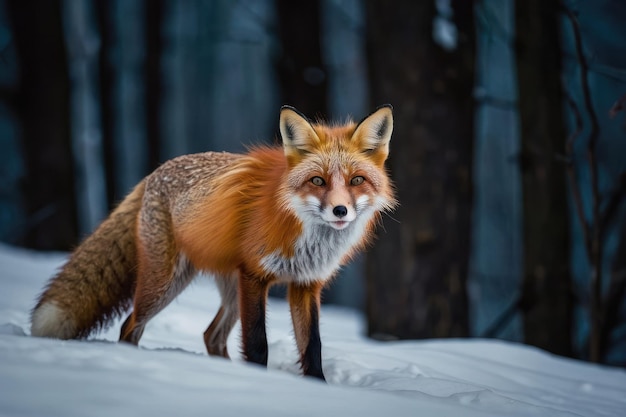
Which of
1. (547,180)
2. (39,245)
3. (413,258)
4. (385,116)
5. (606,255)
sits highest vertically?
(385,116)

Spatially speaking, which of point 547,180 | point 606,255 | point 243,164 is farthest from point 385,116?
point 606,255

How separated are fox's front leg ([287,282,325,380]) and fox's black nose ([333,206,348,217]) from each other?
636 mm

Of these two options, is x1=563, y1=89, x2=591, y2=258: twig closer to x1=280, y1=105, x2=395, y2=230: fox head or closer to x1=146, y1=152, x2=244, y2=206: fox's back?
x1=280, y1=105, x2=395, y2=230: fox head

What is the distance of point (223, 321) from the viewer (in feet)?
13.3

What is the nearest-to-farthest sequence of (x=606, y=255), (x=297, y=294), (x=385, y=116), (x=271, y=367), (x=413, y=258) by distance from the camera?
1. (x=385, y=116)
2. (x=297, y=294)
3. (x=271, y=367)
4. (x=413, y=258)
5. (x=606, y=255)

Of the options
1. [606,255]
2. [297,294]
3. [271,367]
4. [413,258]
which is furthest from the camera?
[606,255]

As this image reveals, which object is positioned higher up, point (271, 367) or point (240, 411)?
point (240, 411)

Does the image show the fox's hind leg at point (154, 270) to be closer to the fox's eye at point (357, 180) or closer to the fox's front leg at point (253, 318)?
the fox's front leg at point (253, 318)

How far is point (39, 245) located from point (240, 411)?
25.3 feet

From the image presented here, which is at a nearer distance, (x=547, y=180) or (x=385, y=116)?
(x=385, y=116)

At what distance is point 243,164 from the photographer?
12.2 ft

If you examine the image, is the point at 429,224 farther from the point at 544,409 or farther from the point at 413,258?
the point at 544,409

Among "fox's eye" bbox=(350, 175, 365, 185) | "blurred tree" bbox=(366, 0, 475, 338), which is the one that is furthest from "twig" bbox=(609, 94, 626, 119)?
"blurred tree" bbox=(366, 0, 475, 338)

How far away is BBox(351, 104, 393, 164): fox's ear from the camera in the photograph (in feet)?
11.0
